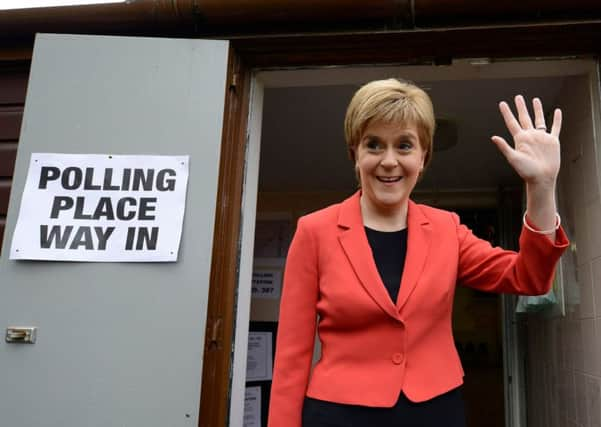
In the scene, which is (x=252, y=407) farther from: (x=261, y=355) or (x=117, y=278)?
(x=117, y=278)

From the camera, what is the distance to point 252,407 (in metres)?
3.58

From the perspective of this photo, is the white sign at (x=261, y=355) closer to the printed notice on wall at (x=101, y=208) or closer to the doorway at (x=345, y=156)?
the doorway at (x=345, y=156)

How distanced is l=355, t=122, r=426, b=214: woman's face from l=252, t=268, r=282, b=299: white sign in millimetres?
2791

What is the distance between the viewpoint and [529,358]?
11.0ft

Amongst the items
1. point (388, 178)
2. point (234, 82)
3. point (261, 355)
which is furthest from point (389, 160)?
point (261, 355)

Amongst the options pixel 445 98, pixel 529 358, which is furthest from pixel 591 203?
pixel 529 358

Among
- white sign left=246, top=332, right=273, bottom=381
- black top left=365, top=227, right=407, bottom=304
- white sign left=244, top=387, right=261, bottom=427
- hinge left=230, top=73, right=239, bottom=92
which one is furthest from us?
white sign left=246, top=332, right=273, bottom=381

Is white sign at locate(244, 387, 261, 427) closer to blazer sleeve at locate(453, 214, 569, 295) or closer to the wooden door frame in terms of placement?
the wooden door frame

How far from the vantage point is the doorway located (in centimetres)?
191

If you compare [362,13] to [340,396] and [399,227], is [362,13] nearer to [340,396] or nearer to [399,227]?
[399,227]

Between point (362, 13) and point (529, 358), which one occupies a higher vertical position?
point (362, 13)

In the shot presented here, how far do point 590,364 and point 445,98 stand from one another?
53.3 inches

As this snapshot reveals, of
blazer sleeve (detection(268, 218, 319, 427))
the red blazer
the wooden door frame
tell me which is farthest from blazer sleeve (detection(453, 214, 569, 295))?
the wooden door frame

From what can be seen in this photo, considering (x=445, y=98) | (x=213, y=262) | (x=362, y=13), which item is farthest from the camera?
(x=445, y=98)
